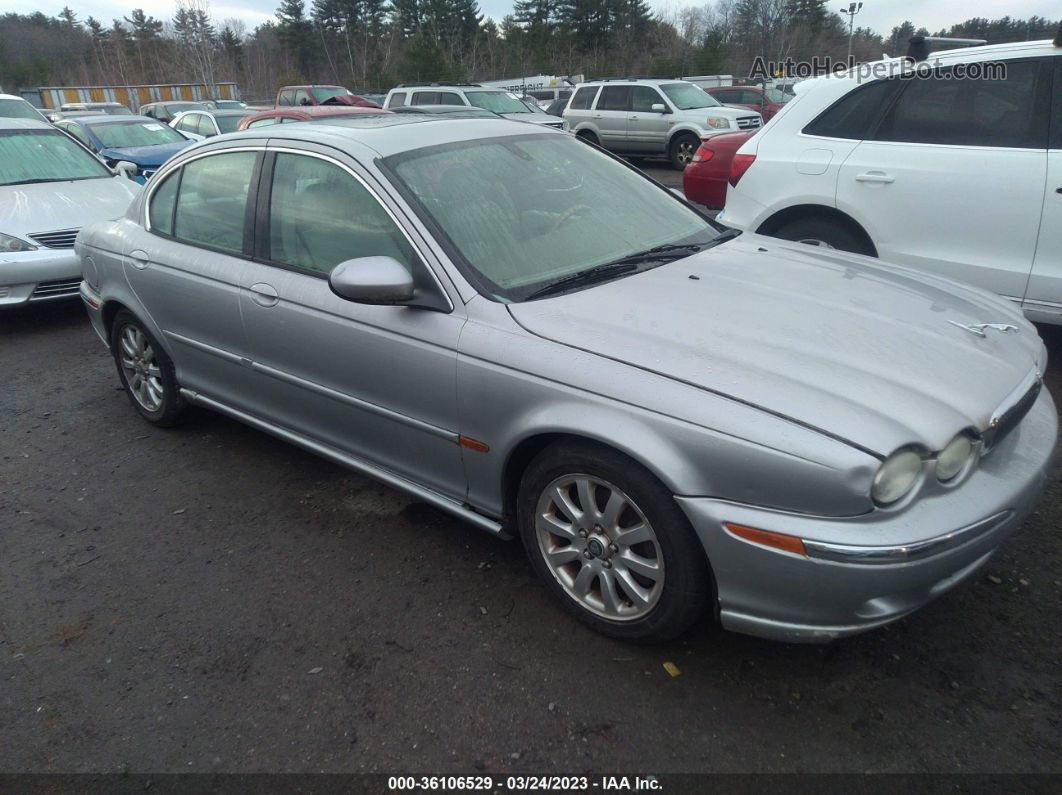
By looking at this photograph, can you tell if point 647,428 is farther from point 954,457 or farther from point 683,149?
point 683,149

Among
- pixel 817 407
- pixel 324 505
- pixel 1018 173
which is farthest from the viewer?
pixel 1018 173

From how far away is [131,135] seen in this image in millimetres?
13727

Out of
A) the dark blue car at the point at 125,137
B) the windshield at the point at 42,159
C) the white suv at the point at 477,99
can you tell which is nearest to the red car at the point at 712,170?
the windshield at the point at 42,159

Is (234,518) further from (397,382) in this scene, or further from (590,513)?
(590,513)

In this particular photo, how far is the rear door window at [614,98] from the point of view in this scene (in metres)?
15.8

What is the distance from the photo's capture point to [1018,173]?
432 centimetres

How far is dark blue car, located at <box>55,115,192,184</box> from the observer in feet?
42.5

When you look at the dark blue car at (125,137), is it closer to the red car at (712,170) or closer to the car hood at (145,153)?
the car hood at (145,153)

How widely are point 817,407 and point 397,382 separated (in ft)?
5.08

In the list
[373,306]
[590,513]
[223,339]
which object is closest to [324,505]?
[223,339]

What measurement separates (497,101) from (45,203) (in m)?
11.3

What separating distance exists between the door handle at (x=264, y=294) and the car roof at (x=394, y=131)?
67cm

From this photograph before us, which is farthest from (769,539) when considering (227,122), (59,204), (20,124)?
(227,122)

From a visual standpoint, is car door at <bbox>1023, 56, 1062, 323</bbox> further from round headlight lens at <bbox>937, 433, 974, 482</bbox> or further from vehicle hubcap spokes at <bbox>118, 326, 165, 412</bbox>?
vehicle hubcap spokes at <bbox>118, 326, 165, 412</bbox>
